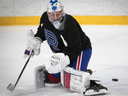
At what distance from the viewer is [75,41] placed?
5.66 ft

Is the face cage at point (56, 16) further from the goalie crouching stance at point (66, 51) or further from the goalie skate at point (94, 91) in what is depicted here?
the goalie skate at point (94, 91)

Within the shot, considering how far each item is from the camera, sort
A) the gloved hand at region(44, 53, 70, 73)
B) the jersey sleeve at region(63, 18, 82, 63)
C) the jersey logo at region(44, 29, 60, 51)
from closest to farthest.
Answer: the gloved hand at region(44, 53, 70, 73) < the jersey sleeve at region(63, 18, 82, 63) < the jersey logo at region(44, 29, 60, 51)

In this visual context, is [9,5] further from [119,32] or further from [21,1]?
[119,32]

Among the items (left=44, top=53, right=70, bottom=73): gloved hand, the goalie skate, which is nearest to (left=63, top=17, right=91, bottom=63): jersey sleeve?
(left=44, top=53, right=70, bottom=73): gloved hand

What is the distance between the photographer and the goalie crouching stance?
167 cm

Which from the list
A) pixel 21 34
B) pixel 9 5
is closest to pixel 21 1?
pixel 9 5

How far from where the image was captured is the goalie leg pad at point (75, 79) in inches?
66.9

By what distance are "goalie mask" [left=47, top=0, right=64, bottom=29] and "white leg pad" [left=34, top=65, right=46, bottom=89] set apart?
1.35 ft

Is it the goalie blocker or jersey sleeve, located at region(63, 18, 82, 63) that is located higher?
jersey sleeve, located at region(63, 18, 82, 63)

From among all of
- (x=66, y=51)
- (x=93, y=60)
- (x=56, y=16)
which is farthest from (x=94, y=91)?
(x=93, y=60)

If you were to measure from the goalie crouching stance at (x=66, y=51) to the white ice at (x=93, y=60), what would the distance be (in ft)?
0.37

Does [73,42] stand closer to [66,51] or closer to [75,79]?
[66,51]

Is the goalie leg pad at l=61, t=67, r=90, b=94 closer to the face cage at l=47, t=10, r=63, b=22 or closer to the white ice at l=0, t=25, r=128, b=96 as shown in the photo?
the white ice at l=0, t=25, r=128, b=96

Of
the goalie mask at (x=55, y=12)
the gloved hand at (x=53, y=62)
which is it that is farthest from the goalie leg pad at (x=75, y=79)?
the goalie mask at (x=55, y=12)
